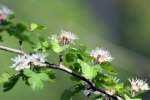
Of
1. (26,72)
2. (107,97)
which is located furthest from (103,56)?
(26,72)

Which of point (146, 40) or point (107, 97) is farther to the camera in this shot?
point (146, 40)

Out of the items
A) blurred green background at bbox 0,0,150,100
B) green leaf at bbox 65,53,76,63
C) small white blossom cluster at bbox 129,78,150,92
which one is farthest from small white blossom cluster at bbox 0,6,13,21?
blurred green background at bbox 0,0,150,100

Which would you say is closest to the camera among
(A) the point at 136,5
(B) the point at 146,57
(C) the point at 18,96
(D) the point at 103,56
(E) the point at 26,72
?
(E) the point at 26,72

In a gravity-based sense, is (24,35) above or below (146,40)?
below

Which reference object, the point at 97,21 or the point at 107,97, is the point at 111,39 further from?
the point at 107,97

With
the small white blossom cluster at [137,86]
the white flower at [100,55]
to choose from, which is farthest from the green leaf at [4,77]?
the small white blossom cluster at [137,86]

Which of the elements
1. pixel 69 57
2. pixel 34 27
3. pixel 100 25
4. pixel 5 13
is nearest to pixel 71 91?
pixel 69 57

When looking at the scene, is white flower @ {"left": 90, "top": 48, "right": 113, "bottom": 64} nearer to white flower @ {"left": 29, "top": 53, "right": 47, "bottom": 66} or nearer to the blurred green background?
white flower @ {"left": 29, "top": 53, "right": 47, "bottom": 66}

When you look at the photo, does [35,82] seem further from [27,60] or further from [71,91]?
[71,91]
